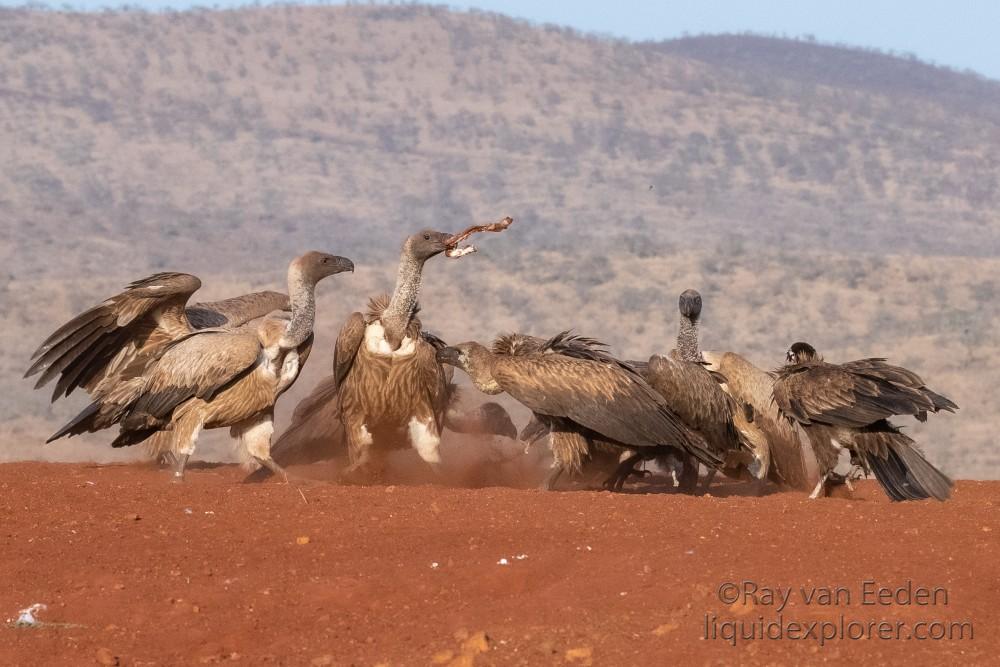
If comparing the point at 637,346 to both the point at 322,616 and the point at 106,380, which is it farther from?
the point at 322,616

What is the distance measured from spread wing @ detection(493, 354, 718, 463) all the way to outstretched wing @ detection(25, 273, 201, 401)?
7.68 feet

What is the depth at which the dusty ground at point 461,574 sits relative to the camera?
5805 millimetres

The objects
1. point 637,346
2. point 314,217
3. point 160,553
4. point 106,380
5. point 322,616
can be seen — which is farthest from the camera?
point 314,217

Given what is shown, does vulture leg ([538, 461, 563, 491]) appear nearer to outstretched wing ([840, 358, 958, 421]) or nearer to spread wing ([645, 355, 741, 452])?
spread wing ([645, 355, 741, 452])

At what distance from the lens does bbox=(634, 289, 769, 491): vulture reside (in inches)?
393

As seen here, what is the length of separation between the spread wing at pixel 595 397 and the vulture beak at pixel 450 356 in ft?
1.25

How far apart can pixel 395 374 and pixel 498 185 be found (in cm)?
4212

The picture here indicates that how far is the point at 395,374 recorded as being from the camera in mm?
10430

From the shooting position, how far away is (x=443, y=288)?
30000 millimetres

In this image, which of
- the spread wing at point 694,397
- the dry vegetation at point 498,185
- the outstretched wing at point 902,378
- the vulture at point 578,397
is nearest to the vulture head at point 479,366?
the vulture at point 578,397

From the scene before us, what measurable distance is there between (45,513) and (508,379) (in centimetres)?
302

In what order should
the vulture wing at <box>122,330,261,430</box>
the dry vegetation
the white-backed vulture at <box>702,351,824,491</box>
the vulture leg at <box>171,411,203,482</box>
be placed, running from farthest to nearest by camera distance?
the dry vegetation
the white-backed vulture at <box>702,351,824,491</box>
the vulture leg at <box>171,411,203,482</box>
the vulture wing at <box>122,330,261,430</box>

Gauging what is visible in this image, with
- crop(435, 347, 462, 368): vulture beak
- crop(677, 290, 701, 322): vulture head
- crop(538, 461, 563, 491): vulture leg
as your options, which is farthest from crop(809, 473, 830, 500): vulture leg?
crop(435, 347, 462, 368): vulture beak

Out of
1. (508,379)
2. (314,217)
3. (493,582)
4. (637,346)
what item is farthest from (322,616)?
(314,217)
